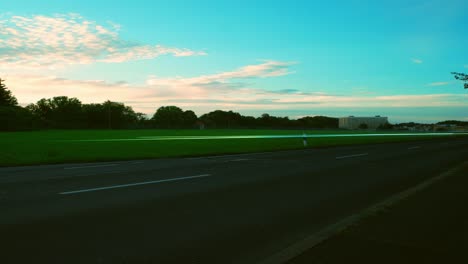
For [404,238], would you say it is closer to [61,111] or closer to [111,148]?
[111,148]

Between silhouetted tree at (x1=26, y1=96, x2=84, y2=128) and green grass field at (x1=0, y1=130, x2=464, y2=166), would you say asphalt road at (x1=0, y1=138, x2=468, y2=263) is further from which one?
silhouetted tree at (x1=26, y1=96, x2=84, y2=128)

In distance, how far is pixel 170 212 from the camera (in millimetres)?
6309

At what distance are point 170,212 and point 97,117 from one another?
385 feet

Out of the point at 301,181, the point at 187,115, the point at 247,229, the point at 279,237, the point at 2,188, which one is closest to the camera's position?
the point at 279,237

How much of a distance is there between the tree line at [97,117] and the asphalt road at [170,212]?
249 ft

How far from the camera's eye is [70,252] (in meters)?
4.35

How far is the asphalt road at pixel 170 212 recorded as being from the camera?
4.46m

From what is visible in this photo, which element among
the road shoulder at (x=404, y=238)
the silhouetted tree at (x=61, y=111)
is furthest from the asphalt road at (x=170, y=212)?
the silhouetted tree at (x=61, y=111)

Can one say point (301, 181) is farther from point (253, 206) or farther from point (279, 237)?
point (279, 237)

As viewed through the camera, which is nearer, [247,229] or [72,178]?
[247,229]

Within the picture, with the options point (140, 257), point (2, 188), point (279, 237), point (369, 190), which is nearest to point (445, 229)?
point (279, 237)

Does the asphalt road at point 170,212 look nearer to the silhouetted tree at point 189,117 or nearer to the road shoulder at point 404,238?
the road shoulder at point 404,238

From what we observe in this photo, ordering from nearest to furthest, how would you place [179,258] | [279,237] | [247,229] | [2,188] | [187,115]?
[179,258] → [279,237] → [247,229] → [2,188] → [187,115]

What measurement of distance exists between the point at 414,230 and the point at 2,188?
26.7 ft
